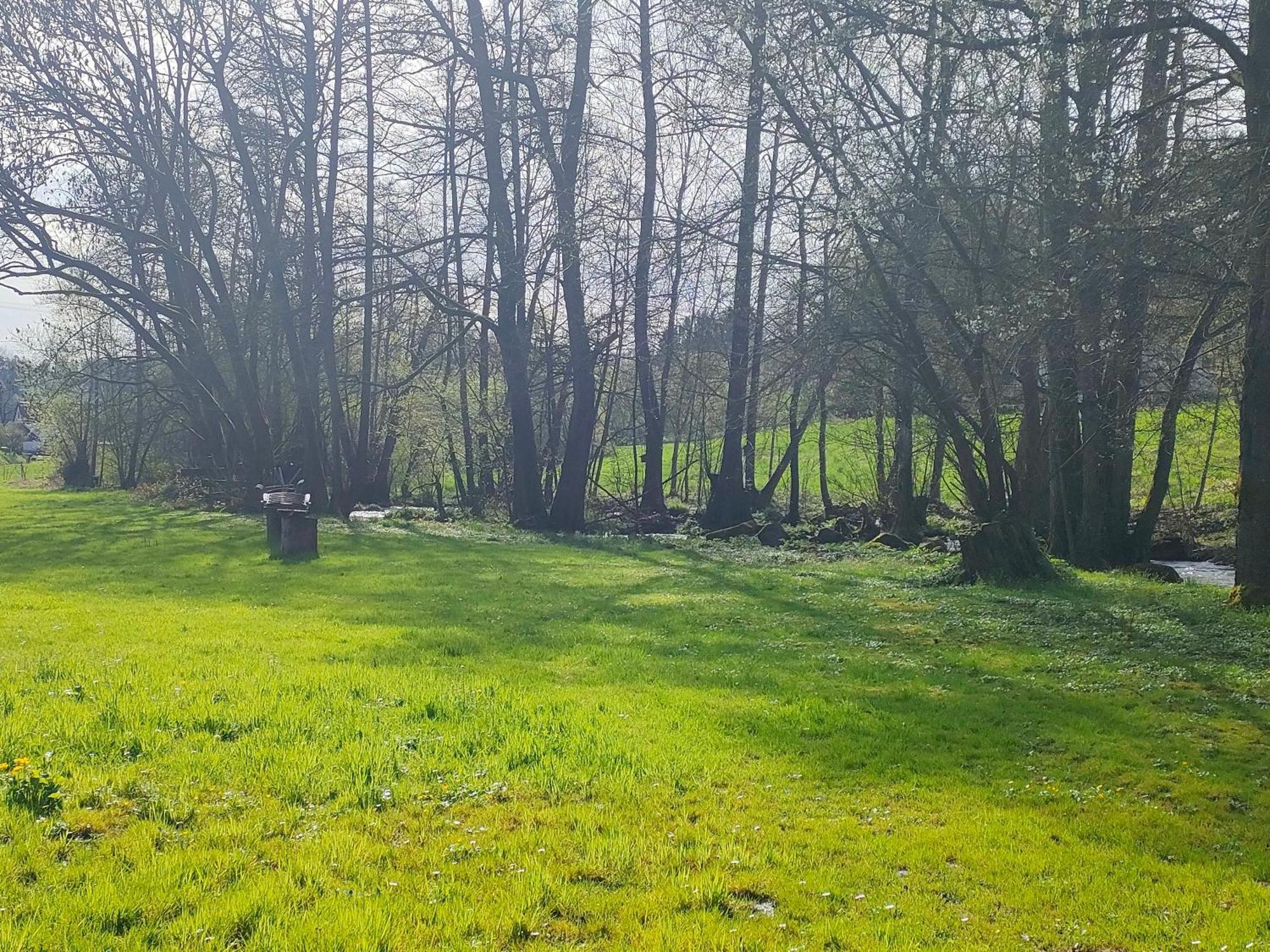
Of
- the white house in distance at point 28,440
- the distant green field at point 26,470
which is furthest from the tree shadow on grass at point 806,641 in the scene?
the white house in distance at point 28,440

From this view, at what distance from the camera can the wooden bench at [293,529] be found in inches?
722

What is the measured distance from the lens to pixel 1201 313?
38.9ft

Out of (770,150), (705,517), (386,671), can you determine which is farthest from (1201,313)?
(705,517)

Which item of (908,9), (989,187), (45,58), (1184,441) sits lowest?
(1184,441)

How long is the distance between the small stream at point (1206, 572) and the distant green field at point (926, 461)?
2.20 m

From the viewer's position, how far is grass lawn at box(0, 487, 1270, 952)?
13.3ft

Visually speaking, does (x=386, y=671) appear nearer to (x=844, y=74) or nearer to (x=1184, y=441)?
(x=844, y=74)

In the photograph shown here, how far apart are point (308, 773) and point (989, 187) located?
405 inches

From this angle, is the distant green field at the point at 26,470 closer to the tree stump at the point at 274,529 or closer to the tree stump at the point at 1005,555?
the tree stump at the point at 274,529

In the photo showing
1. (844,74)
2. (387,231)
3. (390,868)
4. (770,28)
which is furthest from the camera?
(387,231)

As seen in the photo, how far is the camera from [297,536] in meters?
18.4

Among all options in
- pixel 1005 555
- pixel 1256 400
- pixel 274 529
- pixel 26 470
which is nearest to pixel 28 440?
pixel 26 470

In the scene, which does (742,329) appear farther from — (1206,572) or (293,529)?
(293,529)

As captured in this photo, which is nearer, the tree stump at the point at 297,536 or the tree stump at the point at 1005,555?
the tree stump at the point at 1005,555
